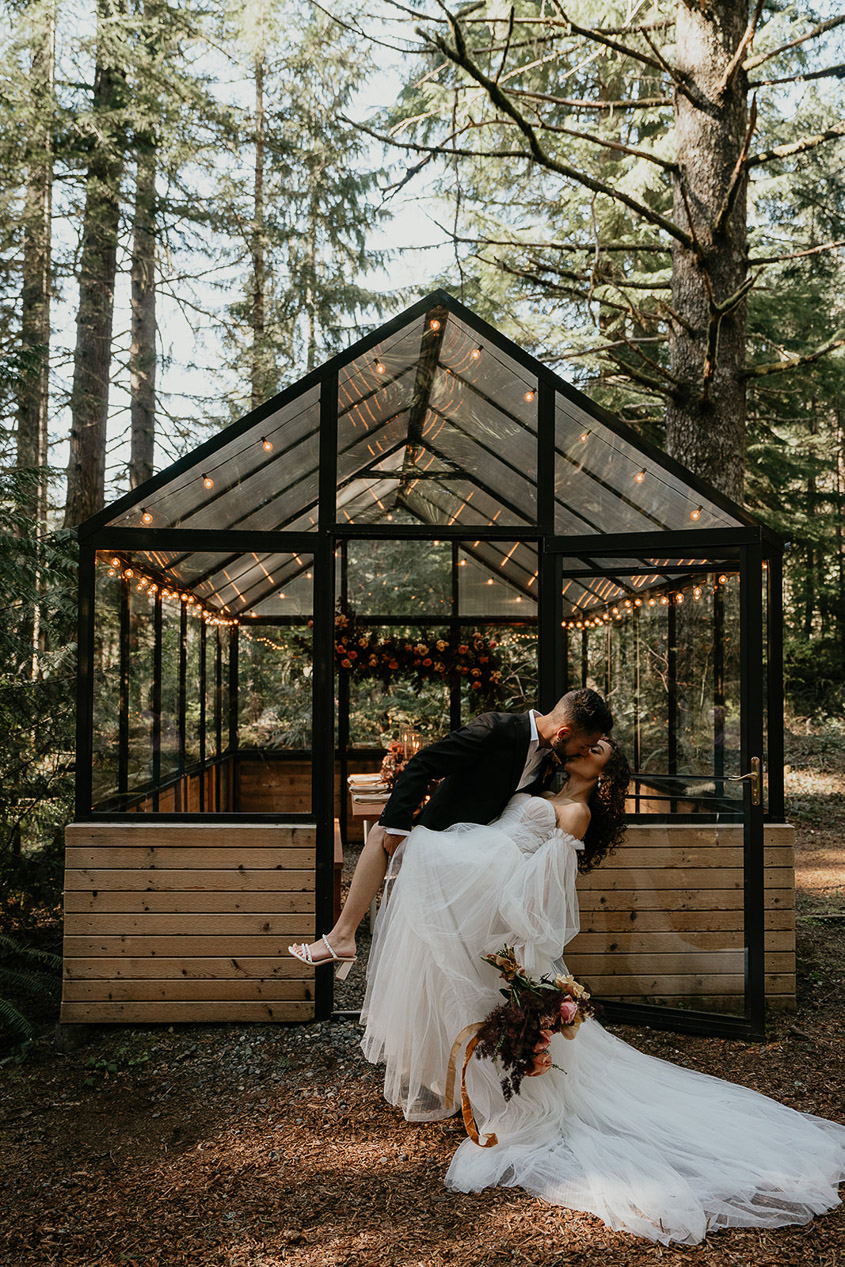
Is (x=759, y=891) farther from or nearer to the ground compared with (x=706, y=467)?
nearer to the ground

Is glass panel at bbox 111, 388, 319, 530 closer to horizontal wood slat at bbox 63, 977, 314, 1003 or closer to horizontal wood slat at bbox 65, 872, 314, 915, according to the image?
horizontal wood slat at bbox 65, 872, 314, 915

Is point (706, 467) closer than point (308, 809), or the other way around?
point (308, 809)

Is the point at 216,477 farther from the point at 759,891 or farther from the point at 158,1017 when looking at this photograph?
the point at 759,891

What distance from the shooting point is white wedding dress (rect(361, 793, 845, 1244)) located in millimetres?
2758

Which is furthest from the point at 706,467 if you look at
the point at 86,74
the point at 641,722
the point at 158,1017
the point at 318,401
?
the point at 86,74

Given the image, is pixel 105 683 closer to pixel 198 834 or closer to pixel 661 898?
pixel 198 834

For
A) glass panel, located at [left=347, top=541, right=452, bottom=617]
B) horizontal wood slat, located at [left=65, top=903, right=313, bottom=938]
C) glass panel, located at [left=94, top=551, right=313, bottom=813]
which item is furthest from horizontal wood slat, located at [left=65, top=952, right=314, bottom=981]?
glass panel, located at [left=347, top=541, right=452, bottom=617]

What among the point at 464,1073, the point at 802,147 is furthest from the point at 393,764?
the point at 802,147

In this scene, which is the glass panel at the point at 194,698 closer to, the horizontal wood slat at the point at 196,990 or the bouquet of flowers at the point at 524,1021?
the horizontal wood slat at the point at 196,990

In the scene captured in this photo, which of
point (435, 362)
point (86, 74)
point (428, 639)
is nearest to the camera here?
point (435, 362)

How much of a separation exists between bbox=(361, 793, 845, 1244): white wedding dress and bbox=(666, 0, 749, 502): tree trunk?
3.57m

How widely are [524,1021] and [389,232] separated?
13.6 meters

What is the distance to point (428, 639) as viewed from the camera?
854cm

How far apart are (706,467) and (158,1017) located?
4.85 meters
